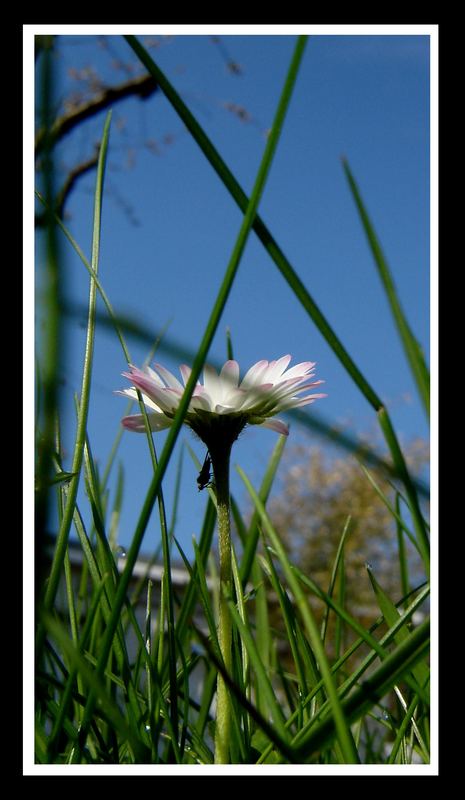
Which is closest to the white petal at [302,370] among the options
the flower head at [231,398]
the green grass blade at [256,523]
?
the flower head at [231,398]

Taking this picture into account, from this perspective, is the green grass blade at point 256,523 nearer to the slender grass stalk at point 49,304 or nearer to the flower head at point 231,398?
the flower head at point 231,398

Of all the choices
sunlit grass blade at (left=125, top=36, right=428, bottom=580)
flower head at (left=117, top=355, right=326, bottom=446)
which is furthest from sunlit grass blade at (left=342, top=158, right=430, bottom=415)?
flower head at (left=117, top=355, right=326, bottom=446)

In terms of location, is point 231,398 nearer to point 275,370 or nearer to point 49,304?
point 275,370

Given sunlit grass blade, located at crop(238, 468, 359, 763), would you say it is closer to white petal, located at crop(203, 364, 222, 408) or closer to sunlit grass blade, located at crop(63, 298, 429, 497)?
sunlit grass blade, located at crop(63, 298, 429, 497)

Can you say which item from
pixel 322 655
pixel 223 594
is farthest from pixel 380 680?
pixel 223 594

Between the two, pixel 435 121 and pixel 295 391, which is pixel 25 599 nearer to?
pixel 295 391
